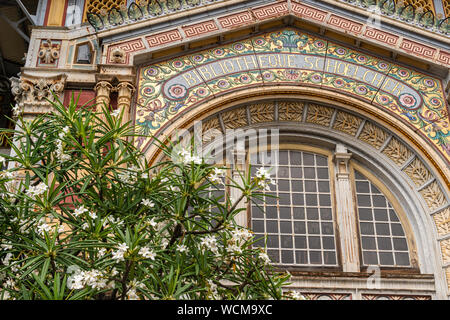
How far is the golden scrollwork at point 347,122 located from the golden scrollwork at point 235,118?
1847 millimetres

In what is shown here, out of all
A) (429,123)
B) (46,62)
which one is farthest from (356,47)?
(46,62)

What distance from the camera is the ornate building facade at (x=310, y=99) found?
11.8 meters

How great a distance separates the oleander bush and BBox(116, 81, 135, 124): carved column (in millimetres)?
3608

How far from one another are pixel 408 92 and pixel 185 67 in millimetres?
4502

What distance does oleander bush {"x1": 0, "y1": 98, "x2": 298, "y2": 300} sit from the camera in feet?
22.1

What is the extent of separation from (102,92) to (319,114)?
4312 mm

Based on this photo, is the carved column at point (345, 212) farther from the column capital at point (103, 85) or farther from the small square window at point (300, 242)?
the column capital at point (103, 85)

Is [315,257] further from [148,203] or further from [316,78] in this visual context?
[148,203]

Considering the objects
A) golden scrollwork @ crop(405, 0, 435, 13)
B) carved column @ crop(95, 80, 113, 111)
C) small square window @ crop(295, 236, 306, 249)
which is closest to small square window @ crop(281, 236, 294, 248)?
small square window @ crop(295, 236, 306, 249)

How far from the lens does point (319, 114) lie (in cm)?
1298

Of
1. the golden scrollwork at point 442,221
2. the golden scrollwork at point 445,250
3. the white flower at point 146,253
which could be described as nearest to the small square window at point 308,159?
the golden scrollwork at point 442,221

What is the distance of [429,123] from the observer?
41.0ft

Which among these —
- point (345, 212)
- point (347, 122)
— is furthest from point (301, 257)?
point (347, 122)
